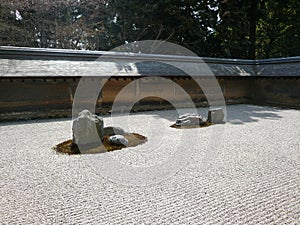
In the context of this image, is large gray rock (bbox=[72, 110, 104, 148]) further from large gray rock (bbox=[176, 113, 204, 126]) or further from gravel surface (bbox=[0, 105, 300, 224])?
large gray rock (bbox=[176, 113, 204, 126])

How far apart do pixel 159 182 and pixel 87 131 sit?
2.26 metres

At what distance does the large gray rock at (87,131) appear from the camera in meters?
4.88

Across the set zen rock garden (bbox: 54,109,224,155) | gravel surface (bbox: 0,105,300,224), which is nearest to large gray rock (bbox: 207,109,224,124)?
gravel surface (bbox: 0,105,300,224)

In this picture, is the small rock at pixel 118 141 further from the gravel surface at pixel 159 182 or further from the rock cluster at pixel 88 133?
the gravel surface at pixel 159 182

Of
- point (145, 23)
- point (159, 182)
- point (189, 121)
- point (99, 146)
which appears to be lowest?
point (159, 182)

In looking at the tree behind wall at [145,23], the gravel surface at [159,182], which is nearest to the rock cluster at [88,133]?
the gravel surface at [159,182]

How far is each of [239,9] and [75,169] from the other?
632 inches

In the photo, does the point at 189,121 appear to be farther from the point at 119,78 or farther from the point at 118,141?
the point at 119,78

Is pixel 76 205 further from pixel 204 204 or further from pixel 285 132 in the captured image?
pixel 285 132

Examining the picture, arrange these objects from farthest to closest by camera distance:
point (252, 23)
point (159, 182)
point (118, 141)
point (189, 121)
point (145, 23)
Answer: point (252, 23) < point (145, 23) < point (189, 121) < point (118, 141) < point (159, 182)

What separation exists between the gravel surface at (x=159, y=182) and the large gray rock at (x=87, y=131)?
0.59 meters

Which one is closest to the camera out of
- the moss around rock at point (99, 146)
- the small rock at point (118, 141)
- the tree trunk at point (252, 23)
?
the moss around rock at point (99, 146)

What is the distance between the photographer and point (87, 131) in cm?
495

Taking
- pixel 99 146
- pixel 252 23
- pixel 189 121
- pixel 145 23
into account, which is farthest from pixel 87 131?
pixel 252 23
